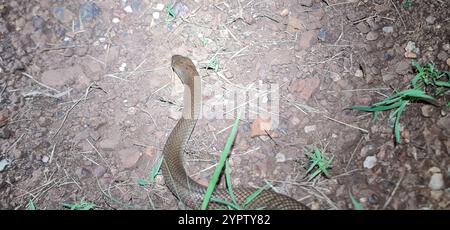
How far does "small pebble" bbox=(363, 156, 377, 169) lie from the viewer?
283 cm

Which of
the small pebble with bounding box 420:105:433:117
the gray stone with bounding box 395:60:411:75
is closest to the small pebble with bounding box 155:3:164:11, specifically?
the gray stone with bounding box 395:60:411:75

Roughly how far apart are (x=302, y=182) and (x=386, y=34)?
1.63 meters

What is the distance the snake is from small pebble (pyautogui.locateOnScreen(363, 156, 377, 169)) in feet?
1.99

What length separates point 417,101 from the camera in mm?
2945

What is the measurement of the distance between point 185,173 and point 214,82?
0.96m

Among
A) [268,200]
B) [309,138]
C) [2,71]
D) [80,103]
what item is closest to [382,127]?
[309,138]

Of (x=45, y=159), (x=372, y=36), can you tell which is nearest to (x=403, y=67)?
(x=372, y=36)

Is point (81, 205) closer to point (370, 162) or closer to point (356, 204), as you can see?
Answer: point (356, 204)

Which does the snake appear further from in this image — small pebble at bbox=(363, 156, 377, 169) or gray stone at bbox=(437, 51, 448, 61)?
gray stone at bbox=(437, 51, 448, 61)

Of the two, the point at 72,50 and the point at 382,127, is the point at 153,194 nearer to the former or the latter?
the point at 72,50

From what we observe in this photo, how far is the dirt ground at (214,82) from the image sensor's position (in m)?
2.86

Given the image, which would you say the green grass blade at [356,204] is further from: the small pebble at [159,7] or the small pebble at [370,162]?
the small pebble at [159,7]

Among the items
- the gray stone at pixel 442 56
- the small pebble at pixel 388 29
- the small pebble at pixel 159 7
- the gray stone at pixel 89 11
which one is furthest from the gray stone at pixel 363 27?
the gray stone at pixel 89 11

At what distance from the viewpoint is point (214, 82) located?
3463mm
